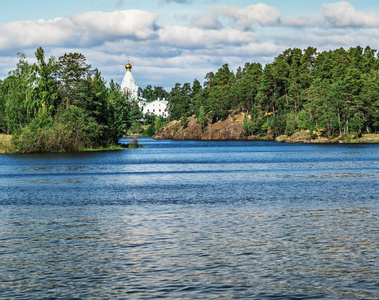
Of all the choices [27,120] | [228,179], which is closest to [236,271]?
[228,179]

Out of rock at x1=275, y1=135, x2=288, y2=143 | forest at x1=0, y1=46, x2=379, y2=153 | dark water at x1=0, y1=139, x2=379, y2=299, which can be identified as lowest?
dark water at x1=0, y1=139, x2=379, y2=299

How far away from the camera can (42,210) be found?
34969 millimetres

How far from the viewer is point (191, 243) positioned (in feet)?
76.5

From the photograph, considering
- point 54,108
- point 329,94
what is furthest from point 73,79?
point 329,94

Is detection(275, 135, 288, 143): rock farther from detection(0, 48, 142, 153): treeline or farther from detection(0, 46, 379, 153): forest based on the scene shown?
detection(0, 48, 142, 153): treeline

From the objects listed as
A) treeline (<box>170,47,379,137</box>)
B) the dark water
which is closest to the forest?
treeline (<box>170,47,379,137</box>)

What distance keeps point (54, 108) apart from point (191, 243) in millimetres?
96410

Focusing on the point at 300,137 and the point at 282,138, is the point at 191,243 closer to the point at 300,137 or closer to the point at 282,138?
the point at 300,137

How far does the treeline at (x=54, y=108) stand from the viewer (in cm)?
10775

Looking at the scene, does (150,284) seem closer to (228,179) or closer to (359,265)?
(359,265)

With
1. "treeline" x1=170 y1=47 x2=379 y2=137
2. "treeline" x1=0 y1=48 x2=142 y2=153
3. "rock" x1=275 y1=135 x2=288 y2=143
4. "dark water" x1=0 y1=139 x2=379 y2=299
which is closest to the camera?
"dark water" x1=0 y1=139 x2=379 y2=299

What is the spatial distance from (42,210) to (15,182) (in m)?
23.2

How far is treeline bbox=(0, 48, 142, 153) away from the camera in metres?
108

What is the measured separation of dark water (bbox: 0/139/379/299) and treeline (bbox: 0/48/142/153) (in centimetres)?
6126
